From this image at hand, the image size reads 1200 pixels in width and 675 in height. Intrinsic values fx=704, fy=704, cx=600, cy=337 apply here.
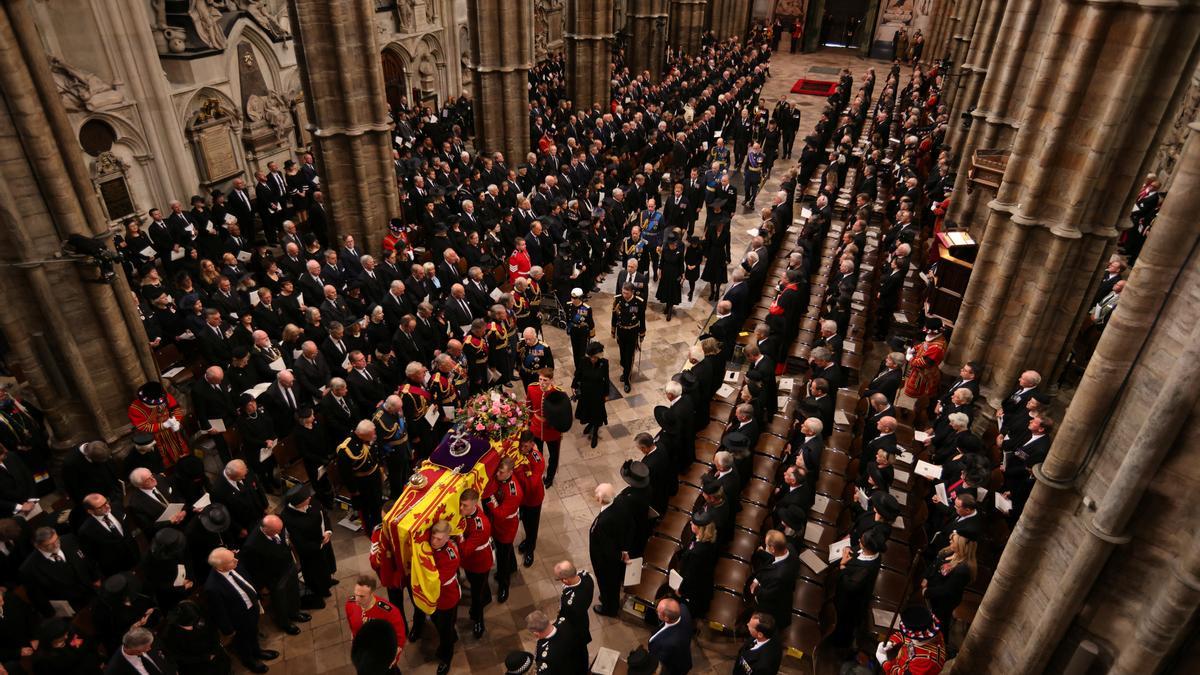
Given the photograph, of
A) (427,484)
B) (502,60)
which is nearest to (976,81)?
(502,60)

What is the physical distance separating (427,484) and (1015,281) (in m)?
7.45

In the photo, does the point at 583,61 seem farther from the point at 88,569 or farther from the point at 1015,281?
the point at 88,569

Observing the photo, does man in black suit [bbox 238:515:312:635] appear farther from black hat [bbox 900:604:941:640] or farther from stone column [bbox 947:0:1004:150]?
stone column [bbox 947:0:1004:150]

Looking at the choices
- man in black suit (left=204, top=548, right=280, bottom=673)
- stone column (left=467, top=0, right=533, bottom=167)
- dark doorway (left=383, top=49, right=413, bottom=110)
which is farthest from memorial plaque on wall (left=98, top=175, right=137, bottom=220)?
man in black suit (left=204, top=548, right=280, bottom=673)

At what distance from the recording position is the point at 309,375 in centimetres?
845

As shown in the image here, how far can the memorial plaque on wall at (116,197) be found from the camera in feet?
41.9

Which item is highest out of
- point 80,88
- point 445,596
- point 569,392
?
point 80,88

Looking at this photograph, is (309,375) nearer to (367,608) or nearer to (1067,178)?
(367,608)

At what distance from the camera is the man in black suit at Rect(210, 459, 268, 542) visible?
6.73 meters

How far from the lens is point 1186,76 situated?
7.11 m

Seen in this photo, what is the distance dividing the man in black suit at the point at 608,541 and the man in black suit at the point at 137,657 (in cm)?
353

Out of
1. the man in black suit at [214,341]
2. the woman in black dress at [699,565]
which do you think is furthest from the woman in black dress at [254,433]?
the woman in black dress at [699,565]

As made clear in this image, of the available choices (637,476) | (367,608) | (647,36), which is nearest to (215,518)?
(367,608)

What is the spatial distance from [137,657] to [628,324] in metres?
7.03
